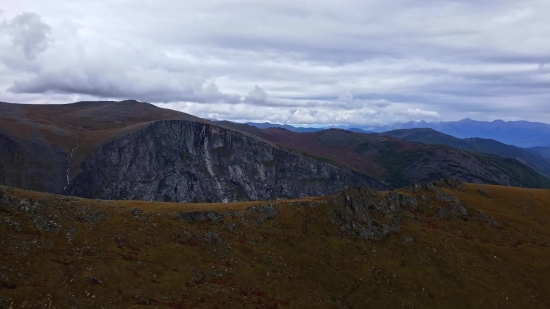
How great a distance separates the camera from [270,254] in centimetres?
6312

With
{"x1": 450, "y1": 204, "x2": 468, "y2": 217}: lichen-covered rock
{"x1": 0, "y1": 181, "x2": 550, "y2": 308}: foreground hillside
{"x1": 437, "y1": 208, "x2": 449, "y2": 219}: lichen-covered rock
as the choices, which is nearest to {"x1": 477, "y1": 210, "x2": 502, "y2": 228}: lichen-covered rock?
{"x1": 0, "y1": 181, "x2": 550, "y2": 308}: foreground hillside

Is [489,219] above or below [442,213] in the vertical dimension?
below

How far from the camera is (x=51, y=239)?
50875 millimetres

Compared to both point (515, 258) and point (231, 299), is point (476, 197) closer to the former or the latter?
point (515, 258)

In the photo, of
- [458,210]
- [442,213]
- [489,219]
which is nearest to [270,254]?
[442,213]

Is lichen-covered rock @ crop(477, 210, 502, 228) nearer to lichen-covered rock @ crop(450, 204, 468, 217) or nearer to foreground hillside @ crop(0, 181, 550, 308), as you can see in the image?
foreground hillside @ crop(0, 181, 550, 308)

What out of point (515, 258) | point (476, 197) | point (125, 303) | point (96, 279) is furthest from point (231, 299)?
point (476, 197)

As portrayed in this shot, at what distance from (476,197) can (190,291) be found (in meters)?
90.5

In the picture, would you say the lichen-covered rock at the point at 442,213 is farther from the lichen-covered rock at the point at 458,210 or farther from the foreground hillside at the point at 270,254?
the lichen-covered rock at the point at 458,210

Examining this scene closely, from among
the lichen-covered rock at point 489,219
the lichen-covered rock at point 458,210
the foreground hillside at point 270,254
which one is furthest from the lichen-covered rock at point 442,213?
the lichen-covered rock at point 489,219

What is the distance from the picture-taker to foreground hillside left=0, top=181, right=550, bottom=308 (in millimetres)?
45938

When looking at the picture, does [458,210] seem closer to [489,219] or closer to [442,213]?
[442,213]

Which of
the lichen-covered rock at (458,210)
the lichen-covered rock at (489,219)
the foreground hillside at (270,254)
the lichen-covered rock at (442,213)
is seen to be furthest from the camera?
the lichen-covered rock at (458,210)

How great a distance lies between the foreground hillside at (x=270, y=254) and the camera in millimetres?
45938
